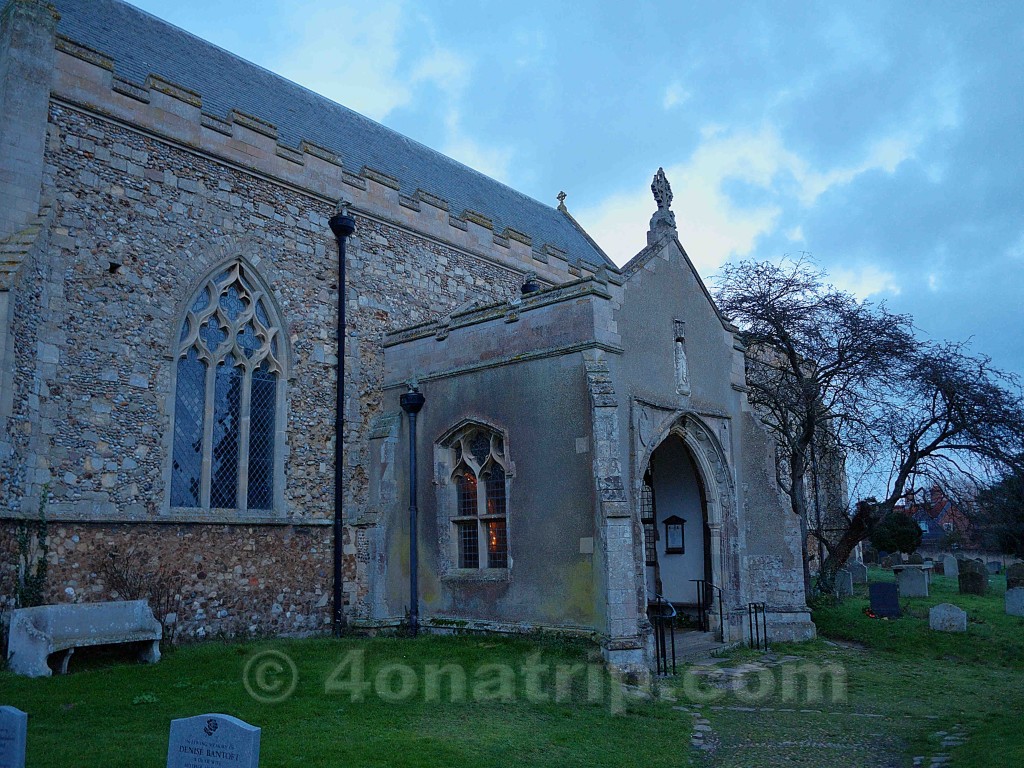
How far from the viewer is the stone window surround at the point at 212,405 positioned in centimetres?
1138

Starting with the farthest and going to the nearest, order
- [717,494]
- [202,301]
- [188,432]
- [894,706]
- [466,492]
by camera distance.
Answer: [717,494] < [466,492] < [202,301] < [188,432] < [894,706]

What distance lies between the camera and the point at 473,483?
41.5 ft

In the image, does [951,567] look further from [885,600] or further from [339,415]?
[339,415]

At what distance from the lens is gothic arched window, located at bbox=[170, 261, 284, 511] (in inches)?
464

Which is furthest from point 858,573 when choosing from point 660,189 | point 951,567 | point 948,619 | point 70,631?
point 70,631

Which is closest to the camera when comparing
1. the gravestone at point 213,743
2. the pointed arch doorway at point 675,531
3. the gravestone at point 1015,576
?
the gravestone at point 213,743

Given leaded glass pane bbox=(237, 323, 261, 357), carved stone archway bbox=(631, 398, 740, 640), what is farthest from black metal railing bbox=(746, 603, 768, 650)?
leaded glass pane bbox=(237, 323, 261, 357)

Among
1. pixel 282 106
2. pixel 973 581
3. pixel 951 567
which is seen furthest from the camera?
pixel 951 567

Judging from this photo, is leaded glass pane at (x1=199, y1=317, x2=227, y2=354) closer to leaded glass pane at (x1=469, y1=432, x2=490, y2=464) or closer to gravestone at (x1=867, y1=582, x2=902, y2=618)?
leaded glass pane at (x1=469, y1=432, x2=490, y2=464)

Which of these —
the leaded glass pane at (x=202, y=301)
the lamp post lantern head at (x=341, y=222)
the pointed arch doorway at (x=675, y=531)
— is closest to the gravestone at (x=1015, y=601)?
the pointed arch doorway at (x=675, y=531)

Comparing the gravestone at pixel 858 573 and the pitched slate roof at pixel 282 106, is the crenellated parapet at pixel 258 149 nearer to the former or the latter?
the pitched slate roof at pixel 282 106

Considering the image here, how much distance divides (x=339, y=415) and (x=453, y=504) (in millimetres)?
2532

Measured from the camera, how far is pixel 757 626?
13.3 m

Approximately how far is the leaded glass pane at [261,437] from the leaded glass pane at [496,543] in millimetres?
3464
